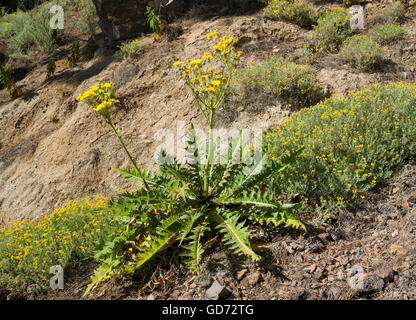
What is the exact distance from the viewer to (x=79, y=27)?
10.6 meters

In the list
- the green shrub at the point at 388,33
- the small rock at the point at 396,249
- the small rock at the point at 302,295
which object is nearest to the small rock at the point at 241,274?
the small rock at the point at 302,295

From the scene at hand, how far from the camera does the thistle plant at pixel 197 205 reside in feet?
9.93

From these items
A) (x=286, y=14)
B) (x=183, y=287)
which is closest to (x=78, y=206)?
(x=183, y=287)

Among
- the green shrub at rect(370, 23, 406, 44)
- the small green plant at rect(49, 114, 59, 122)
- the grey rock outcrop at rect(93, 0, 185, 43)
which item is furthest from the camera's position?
the grey rock outcrop at rect(93, 0, 185, 43)

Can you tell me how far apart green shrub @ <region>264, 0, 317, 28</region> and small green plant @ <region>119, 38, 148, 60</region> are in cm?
319

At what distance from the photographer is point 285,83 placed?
18.3ft

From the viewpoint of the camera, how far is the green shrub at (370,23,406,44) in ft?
20.6

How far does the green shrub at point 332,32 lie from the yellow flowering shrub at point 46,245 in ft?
18.5

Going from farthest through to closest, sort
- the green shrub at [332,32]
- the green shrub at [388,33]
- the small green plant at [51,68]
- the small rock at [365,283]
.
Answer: the small green plant at [51,68] < the green shrub at [332,32] < the green shrub at [388,33] < the small rock at [365,283]

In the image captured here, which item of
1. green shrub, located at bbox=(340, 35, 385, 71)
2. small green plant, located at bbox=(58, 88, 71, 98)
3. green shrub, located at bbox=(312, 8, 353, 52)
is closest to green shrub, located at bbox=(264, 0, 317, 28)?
green shrub, located at bbox=(312, 8, 353, 52)

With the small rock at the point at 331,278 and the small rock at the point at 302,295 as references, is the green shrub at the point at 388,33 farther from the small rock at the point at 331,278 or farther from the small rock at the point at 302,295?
the small rock at the point at 302,295

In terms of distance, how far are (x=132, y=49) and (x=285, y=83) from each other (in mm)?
4147

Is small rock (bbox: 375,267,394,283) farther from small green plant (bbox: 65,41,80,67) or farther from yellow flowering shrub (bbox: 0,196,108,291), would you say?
small green plant (bbox: 65,41,80,67)
